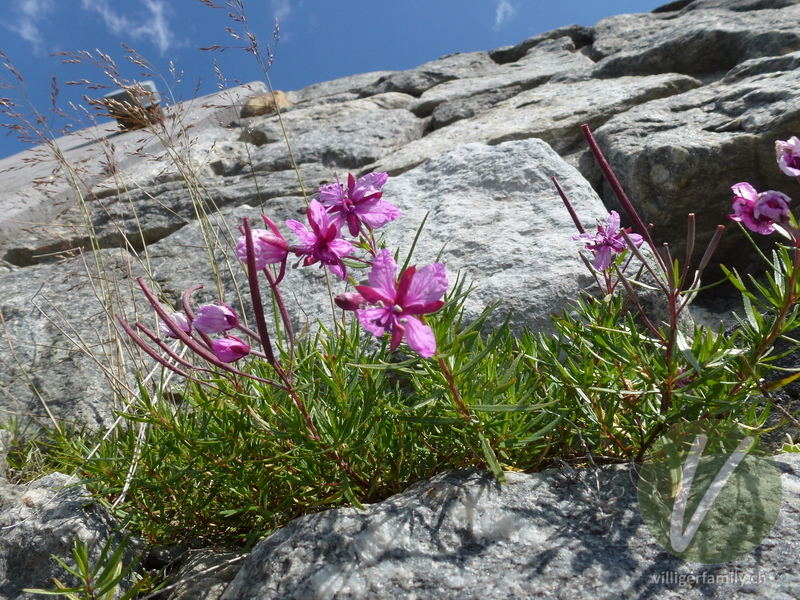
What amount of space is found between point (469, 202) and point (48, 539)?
2395mm

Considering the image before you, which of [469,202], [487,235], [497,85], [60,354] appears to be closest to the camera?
Result: [487,235]

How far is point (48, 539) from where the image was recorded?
65.6 inches

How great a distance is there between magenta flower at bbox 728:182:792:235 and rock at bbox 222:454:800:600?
576mm

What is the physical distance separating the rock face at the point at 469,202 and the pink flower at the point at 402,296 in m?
0.52

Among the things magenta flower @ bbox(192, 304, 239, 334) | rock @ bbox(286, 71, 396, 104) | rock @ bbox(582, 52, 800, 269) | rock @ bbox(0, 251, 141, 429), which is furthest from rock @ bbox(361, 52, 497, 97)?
magenta flower @ bbox(192, 304, 239, 334)

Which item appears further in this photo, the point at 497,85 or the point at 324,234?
the point at 497,85

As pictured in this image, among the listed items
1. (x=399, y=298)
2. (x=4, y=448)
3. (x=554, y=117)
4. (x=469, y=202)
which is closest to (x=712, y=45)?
(x=554, y=117)

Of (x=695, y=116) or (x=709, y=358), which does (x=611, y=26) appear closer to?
(x=695, y=116)

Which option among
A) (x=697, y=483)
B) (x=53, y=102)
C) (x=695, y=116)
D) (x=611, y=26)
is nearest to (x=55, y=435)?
(x=53, y=102)

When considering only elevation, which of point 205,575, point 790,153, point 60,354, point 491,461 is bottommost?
point 205,575

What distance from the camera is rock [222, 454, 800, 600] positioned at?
1.09m

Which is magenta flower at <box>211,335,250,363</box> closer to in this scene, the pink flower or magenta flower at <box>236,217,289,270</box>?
magenta flower at <box>236,217,289,270</box>

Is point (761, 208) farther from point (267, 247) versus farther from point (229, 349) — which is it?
point (229, 349)

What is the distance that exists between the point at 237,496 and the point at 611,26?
7.48 m
